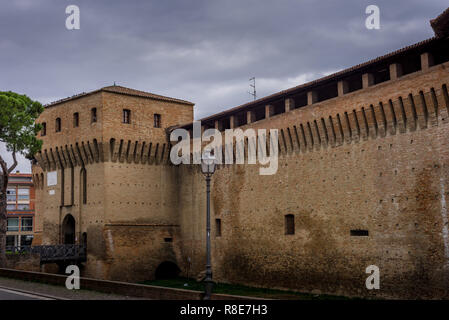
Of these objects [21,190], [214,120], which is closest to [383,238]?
[214,120]

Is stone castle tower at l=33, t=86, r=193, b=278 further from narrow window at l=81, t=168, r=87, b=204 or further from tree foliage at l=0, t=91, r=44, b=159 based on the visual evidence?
tree foliage at l=0, t=91, r=44, b=159

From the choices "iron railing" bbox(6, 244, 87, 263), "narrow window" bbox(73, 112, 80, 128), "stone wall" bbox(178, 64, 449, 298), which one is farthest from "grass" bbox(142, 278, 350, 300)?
"narrow window" bbox(73, 112, 80, 128)

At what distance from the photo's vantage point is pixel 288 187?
71.3 feet

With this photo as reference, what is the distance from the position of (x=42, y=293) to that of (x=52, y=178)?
14.1 metres

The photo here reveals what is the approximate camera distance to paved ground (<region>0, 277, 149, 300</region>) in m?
15.3

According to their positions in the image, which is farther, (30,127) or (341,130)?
(30,127)

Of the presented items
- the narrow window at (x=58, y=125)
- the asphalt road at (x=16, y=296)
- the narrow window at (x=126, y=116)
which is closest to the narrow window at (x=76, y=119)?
the narrow window at (x=58, y=125)

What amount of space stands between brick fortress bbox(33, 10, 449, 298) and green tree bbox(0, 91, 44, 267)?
3.15m

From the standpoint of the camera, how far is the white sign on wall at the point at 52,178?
29309 mm

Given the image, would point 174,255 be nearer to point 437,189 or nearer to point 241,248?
point 241,248

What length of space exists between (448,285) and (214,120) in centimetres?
1321

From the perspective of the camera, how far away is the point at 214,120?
84.5 ft

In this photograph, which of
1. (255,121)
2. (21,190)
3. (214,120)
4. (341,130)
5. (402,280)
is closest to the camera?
(402,280)

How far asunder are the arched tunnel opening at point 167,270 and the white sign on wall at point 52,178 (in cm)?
721
